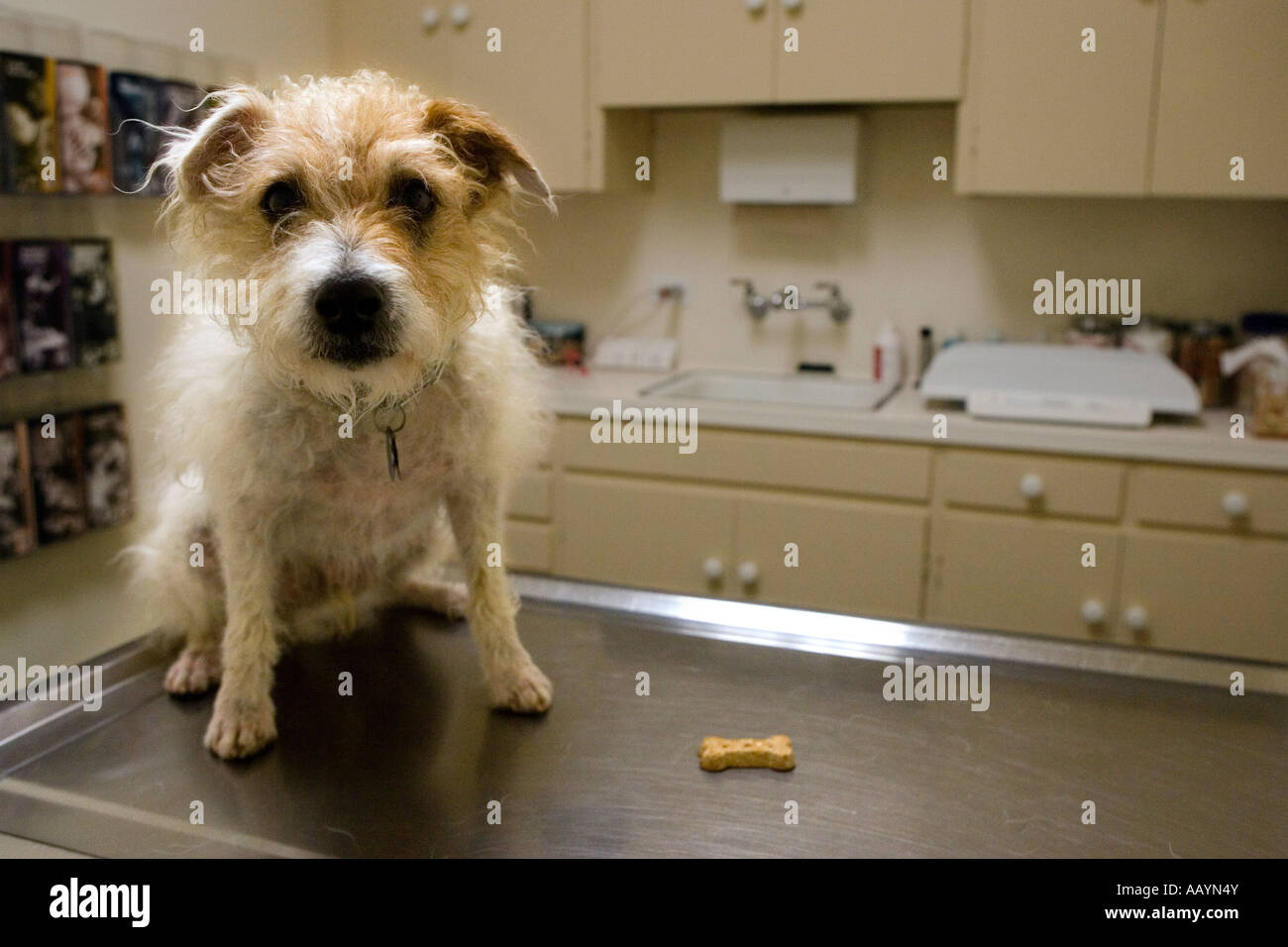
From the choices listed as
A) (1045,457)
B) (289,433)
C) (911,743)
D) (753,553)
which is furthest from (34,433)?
(1045,457)

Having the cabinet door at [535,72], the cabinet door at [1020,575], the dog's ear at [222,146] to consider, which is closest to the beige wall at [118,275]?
the cabinet door at [535,72]

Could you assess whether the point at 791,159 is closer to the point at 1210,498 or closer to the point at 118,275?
the point at 1210,498

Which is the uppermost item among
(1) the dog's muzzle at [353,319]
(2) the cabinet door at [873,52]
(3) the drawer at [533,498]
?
(2) the cabinet door at [873,52]

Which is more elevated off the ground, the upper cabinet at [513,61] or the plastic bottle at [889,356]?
the upper cabinet at [513,61]

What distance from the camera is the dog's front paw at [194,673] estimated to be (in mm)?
1352

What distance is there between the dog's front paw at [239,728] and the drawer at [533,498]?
1805 millimetres

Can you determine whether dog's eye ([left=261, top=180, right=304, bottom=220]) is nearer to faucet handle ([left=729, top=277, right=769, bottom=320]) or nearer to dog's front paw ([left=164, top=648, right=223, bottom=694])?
dog's front paw ([left=164, top=648, right=223, bottom=694])

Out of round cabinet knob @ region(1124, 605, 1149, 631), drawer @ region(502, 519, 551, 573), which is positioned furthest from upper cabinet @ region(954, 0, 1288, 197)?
drawer @ region(502, 519, 551, 573)

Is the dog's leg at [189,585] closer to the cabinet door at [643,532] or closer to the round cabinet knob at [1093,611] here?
the cabinet door at [643,532]

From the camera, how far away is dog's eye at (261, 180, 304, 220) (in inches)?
40.8

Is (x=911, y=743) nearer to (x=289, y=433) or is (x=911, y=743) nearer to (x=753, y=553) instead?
(x=289, y=433)

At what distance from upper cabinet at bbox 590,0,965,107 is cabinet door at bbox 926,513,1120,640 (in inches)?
44.8

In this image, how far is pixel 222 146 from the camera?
3.56ft

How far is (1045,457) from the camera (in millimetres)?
2553
